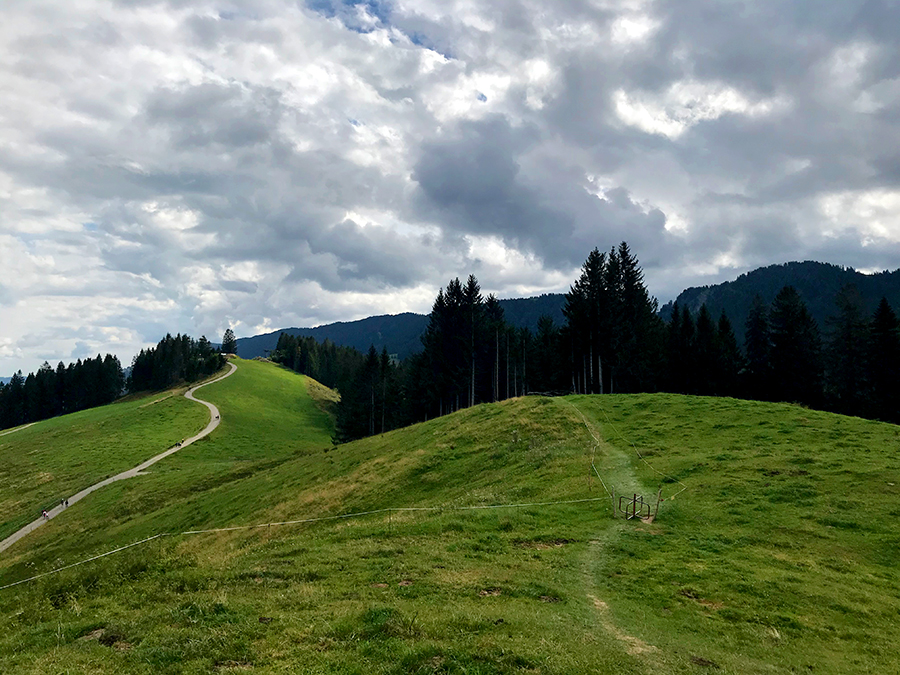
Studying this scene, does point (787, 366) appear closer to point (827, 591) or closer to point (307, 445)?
point (827, 591)

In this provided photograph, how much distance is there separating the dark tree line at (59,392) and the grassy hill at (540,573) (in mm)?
145630

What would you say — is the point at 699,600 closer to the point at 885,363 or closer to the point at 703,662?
the point at 703,662

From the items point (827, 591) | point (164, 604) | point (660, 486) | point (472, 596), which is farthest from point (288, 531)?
point (827, 591)

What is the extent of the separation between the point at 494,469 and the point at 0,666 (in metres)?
25.1

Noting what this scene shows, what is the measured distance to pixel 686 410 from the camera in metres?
40.1

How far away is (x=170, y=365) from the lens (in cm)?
15738

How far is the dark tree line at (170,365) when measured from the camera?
155 m

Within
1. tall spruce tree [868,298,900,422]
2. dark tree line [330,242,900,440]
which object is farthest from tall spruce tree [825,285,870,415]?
tall spruce tree [868,298,900,422]

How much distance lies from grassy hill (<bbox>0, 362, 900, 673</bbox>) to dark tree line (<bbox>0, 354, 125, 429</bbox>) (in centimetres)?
→ 14563

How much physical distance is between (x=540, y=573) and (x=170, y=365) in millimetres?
169757

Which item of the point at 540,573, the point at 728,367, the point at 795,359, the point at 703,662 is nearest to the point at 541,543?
the point at 540,573

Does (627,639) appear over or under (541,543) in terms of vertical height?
over

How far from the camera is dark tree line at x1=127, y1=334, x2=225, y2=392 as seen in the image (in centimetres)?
15500

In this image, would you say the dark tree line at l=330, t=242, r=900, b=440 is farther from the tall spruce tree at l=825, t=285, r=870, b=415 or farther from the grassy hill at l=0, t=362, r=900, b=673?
the grassy hill at l=0, t=362, r=900, b=673
